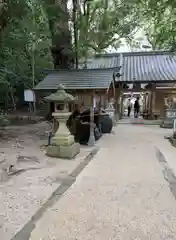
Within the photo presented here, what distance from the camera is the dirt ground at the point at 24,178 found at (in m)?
3.51

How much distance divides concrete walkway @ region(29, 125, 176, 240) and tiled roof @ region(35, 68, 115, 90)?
3.13 meters

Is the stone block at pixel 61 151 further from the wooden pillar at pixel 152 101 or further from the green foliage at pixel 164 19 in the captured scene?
the wooden pillar at pixel 152 101

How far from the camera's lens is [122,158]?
7.29 m

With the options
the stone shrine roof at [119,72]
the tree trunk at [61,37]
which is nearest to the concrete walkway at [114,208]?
the stone shrine roof at [119,72]

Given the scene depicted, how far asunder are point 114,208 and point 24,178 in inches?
83.7

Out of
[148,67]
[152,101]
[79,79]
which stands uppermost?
[148,67]

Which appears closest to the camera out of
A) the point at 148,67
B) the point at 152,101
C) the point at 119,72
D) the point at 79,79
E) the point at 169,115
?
the point at 79,79

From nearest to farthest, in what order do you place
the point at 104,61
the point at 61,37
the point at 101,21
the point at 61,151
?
the point at 61,151 → the point at 61,37 → the point at 101,21 → the point at 104,61

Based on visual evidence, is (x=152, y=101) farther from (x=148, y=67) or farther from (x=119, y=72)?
(x=119, y=72)

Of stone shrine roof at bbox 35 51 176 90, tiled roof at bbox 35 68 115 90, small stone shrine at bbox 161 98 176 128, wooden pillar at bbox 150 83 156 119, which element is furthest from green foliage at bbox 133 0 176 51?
wooden pillar at bbox 150 83 156 119

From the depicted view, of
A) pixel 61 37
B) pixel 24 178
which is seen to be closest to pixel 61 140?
pixel 24 178

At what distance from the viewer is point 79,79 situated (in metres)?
9.17

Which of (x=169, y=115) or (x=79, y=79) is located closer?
(x=79, y=79)

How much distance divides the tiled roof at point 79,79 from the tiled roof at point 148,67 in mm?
8844
